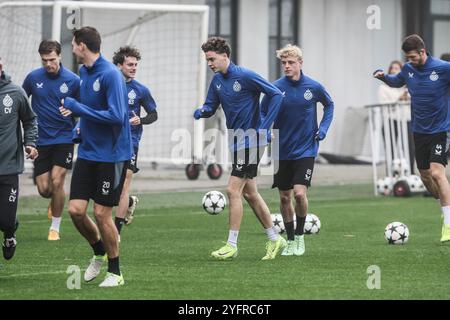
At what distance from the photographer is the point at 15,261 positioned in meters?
13.3

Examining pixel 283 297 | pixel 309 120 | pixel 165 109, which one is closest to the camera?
pixel 283 297

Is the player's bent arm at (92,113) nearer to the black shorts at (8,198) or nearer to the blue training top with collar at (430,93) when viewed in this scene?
the black shorts at (8,198)

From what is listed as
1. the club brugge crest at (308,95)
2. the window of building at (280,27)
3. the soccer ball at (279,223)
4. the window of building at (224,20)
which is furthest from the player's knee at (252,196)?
the window of building at (280,27)

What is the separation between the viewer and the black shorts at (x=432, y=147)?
1538cm

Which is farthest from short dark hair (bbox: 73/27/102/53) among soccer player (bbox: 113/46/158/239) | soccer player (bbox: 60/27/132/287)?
soccer player (bbox: 113/46/158/239)

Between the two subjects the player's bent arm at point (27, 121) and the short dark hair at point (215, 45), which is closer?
the player's bent arm at point (27, 121)

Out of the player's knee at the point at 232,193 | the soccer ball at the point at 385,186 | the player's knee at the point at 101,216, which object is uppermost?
the player's knee at the point at 101,216

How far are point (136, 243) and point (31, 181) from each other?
9483mm

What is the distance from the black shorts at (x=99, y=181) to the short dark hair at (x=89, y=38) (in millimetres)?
963

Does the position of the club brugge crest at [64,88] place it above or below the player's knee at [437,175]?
above

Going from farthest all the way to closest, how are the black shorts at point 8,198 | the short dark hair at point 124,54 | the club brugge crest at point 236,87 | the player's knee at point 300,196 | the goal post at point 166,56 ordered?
1. the goal post at point 166,56
2. the short dark hair at point 124,54
3. the player's knee at point 300,196
4. the club brugge crest at point 236,87
5. the black shorts at point 8,198

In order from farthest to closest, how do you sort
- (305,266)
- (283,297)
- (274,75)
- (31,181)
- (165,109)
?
(274,75)
(165,109)
(31,181)
(305,266)
(283,297)

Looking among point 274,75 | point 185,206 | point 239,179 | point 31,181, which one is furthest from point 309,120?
point 274,75
